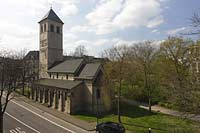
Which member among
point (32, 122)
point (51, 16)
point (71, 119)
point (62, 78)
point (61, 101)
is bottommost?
point (71, 119)

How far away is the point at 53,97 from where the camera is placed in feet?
135

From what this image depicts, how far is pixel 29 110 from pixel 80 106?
8436mm

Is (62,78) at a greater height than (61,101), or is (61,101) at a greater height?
(62,78)

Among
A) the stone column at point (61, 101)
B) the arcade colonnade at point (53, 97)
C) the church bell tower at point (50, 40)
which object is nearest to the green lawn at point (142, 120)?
the arcade colonnade at point (53, 97)

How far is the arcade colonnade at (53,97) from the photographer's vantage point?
3691 cm

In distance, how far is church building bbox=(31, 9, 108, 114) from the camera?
120 ft

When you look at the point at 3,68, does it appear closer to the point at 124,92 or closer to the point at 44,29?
the point at 124,92

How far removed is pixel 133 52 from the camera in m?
42.1

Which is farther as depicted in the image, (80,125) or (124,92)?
(124,92)

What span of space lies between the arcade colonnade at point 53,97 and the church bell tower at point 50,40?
642 centimetres

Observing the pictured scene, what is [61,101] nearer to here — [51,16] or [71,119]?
[71,119]

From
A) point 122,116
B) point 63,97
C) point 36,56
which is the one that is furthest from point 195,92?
point 36,56

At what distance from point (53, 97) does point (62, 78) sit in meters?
5.50

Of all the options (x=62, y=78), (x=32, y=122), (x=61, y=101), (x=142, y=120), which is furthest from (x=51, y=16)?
(x=142, y=120)
